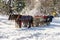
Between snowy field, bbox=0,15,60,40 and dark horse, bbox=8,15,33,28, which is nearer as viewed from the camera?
snowy field, bbox=0,15,60,40

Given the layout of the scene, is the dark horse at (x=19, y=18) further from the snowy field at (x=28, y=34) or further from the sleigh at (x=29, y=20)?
the snowy field at (x=28, y=34)

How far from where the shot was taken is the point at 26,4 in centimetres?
2856

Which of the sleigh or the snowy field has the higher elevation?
the sleigh

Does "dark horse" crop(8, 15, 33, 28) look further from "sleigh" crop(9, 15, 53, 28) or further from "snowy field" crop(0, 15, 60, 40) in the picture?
"snowy field" crop(0, 15, 60, 40)

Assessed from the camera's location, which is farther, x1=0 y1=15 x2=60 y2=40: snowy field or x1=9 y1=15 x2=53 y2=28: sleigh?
x1=9 y1=15 x2=53 y2=28: sleigh

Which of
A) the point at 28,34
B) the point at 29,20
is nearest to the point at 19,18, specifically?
the point at 29,20

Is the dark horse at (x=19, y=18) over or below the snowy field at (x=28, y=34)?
over

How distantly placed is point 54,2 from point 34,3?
3.50m

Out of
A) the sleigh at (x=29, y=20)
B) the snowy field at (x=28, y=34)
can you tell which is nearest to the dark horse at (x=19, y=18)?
the sleigh at (x=29, y=20)

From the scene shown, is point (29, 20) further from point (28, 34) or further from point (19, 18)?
point (28, 34)

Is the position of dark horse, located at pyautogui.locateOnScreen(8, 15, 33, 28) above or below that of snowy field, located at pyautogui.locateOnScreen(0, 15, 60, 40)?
above

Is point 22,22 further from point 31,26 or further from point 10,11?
point 10,11

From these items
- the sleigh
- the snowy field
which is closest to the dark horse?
the sleigh

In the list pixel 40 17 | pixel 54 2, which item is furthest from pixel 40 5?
pixel 40 17
